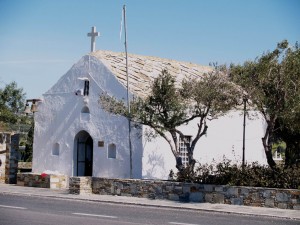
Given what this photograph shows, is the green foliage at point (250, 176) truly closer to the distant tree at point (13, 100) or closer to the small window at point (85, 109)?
the small window at point (85, 109)

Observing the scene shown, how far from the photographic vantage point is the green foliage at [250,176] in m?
17.6

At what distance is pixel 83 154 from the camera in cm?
2677

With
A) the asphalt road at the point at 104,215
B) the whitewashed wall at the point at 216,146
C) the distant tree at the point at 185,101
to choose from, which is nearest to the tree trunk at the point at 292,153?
the whitewashed wall at the point at 216,146

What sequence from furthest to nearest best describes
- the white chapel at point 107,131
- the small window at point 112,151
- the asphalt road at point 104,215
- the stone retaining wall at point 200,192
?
the small window at point 112,151 < the white chapel at point 107,131 < the stone retaining wall at point 200,192 < the asphalt road at point 104,215

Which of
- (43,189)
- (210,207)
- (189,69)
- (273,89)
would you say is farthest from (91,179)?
(189,69)

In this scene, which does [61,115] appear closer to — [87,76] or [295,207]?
A: [87,76]

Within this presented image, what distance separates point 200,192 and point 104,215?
5192mm

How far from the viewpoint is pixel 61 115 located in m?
26.8

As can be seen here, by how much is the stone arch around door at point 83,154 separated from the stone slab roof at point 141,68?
3844 millimetres

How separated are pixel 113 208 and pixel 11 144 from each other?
11.8 meters

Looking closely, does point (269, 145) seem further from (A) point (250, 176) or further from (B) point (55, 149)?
(B) point (55, 149)

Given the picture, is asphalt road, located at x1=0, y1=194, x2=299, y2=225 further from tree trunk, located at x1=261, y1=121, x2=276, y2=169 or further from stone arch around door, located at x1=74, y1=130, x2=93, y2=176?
stone arch around door, located at x1=74, y1=130, x2=93, y2=176

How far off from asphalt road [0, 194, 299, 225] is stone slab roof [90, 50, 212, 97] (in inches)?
311

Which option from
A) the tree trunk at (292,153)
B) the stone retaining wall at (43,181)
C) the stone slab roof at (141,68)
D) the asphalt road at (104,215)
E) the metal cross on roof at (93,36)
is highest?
the metal cross on roof at (93,36)
